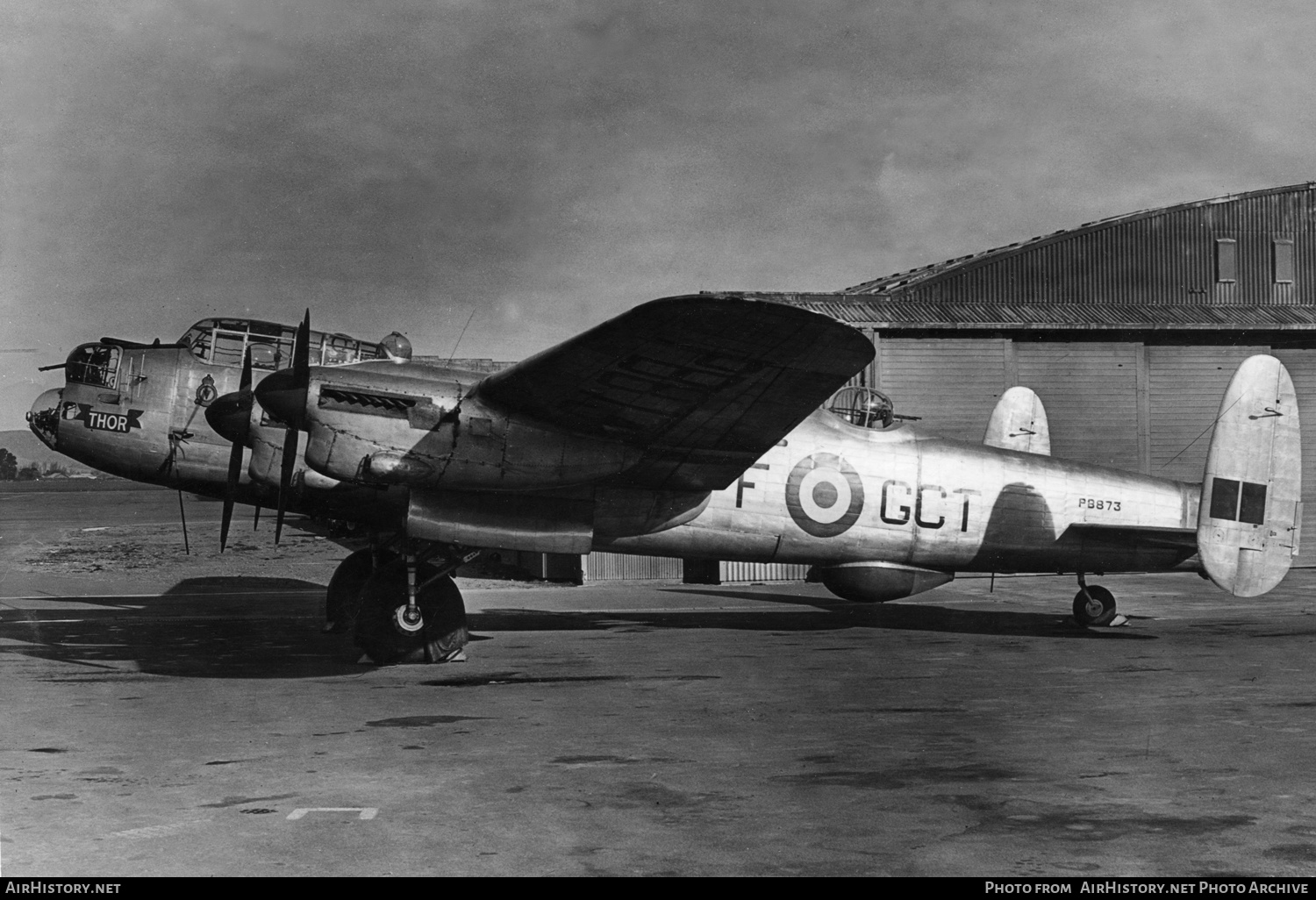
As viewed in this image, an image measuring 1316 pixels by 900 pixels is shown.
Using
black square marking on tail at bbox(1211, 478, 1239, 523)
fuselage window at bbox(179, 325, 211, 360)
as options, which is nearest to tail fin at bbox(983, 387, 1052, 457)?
black square marking on tail at bbox(1211, 478, 1239, 523)

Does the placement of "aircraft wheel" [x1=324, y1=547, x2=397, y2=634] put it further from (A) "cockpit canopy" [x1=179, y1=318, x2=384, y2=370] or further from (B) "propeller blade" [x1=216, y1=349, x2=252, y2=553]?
(A) "cockpit canopy" [x1=179, y1=318, x2=384, y2=370]

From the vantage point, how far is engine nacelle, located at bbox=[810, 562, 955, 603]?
14195 millimetres

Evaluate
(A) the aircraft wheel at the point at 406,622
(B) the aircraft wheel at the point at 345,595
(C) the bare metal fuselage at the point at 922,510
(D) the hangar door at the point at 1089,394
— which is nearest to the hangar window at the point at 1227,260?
(D) the hangar door at the point at 1089,394

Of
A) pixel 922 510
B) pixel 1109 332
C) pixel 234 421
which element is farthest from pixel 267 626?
pixel 1109 332

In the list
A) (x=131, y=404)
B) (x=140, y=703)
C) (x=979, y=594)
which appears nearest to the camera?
(x=140, y=703)

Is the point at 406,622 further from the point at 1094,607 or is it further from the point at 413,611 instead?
the point at 1094,607

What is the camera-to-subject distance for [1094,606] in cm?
1509

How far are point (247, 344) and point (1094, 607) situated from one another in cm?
1119

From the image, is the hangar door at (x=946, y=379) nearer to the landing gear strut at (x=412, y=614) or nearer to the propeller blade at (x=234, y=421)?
the landing gear strut at (x=412, y=614)

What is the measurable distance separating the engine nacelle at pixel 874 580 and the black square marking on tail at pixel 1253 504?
3.81 metres

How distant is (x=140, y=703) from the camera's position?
357 inches

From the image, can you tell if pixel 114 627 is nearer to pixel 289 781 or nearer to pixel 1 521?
pixel 289 781
